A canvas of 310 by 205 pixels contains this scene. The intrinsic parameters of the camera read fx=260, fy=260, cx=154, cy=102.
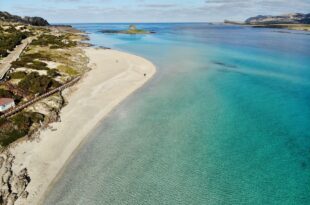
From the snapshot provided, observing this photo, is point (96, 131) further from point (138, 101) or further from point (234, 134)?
point (234, 134)

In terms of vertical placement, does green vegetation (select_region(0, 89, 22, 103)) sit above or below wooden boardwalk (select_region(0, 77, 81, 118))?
above

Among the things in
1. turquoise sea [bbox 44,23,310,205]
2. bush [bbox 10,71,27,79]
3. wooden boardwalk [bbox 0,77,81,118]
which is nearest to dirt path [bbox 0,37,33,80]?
bush [bbox 10,71,27,79]

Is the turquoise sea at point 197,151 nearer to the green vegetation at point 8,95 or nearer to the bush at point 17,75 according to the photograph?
the green vegetation at point 8,95

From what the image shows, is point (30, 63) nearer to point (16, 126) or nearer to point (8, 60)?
point (8, 60)

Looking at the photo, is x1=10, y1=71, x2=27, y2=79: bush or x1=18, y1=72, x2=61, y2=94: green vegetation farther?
x1=10, y1=71, x2=27, y2=79: bush

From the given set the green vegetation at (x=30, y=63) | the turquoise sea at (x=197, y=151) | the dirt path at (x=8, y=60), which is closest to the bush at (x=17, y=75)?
the dirt path at (x=8, y=60)

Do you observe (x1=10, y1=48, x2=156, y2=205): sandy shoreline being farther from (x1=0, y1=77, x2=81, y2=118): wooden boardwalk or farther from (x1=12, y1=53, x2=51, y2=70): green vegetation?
(x1=12, y1=53, x2=51, y2=70): green vegetation
